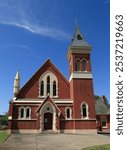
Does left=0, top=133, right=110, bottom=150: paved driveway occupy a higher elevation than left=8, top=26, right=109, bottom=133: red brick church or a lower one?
lower

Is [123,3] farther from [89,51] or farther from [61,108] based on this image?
[89,51]

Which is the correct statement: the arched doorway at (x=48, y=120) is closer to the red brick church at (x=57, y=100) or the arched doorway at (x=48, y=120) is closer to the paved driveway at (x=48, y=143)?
the red brick church at (x=57, y=100)

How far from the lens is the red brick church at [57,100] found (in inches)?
1363

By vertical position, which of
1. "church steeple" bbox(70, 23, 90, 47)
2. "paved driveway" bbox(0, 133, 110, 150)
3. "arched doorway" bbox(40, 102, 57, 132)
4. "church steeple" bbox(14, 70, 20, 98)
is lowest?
"paved driveway" bbox(0, 133, 110, 150)

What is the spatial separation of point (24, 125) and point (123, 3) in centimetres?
3139

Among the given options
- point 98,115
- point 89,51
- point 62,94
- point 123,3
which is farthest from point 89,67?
point 123,3

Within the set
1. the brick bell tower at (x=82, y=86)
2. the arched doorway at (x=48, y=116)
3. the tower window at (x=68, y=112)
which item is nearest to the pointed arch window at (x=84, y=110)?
the brick bell tower at (x=82, y=86)

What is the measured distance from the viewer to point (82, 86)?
3666 centimetres

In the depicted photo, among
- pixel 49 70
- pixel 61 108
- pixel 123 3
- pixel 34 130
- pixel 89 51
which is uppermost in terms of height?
pixel 89 51

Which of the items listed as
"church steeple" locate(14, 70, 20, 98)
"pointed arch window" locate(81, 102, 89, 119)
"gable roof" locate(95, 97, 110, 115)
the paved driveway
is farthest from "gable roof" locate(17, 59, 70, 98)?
the paved driveway

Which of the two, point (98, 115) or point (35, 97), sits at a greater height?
point (35, 97)

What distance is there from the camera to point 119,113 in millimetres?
5109

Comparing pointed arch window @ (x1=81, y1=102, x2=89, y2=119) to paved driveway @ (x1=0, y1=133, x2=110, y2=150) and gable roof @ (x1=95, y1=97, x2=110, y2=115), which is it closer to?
gable roof @ (x1=95, y1=97, x2=110, y2=115)

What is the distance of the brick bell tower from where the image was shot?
35094 millimetres
